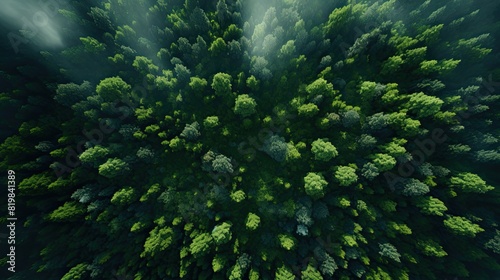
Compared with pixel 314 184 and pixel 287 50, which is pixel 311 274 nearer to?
pixel 314 184

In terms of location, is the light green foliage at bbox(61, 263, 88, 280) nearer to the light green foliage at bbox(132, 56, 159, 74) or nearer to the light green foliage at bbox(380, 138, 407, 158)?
the light green foliage at bbox(132, 56, 159, 74)

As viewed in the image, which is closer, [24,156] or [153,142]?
[24,156]

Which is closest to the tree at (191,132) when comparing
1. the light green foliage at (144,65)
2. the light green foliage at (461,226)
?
the light green foliage at (144,65)

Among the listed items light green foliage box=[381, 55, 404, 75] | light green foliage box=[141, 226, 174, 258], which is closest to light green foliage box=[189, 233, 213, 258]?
light green foliage box=[141, 226, 174, 258]

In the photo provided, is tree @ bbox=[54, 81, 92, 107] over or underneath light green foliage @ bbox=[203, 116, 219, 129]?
over

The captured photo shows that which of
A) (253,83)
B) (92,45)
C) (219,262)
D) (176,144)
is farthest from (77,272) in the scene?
(253,83)

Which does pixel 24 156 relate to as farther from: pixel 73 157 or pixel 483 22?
pixel 483 22

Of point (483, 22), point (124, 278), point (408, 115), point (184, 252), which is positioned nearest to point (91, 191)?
point (124, 278)
